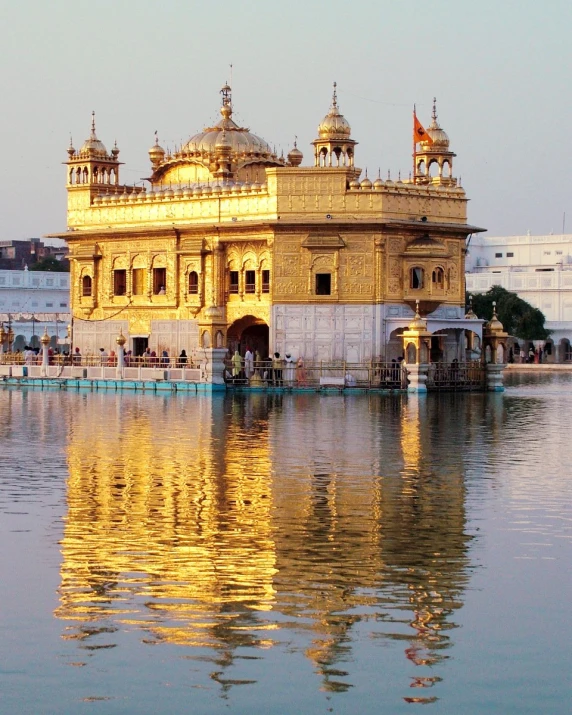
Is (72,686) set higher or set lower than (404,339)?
lower

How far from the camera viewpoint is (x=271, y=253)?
3681 cm

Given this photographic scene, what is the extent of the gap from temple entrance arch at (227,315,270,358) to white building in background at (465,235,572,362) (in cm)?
4136

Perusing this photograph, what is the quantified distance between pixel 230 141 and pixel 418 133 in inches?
212

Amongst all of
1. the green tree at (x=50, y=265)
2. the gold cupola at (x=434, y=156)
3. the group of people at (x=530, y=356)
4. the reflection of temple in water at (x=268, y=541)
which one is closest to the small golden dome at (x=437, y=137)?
the gold cupola at (x=434, y=156)

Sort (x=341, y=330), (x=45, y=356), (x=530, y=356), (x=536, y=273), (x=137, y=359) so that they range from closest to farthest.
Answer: (x=341, y=330), (x=45, y=356), (x=137, y=359), (x=530, y=356), (x=536, y=273)

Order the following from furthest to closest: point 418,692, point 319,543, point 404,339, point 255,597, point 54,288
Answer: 1. point 54,288
2. point 404,339
3. point 319,543
4. point 255,597
5. point 418,692

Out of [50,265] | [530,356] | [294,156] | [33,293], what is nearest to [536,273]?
[530,356]

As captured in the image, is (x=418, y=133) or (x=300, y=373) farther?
(x=418, y=133)

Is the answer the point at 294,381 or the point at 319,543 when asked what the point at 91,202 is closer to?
the point at 294,381

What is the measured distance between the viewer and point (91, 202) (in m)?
42.1

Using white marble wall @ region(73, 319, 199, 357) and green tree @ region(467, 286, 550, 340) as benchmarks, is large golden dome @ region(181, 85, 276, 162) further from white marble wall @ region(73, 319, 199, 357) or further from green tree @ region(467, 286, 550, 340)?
green tree @ region(467, 286, 550, 340)

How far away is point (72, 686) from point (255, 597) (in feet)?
6.92

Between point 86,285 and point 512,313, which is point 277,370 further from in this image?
point 512,313

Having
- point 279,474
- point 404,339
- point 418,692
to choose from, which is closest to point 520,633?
point 418,692
